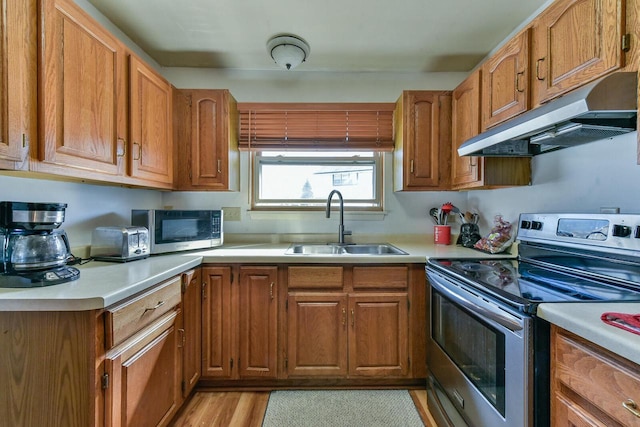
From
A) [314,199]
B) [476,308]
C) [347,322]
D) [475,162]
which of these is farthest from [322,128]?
[476,308]

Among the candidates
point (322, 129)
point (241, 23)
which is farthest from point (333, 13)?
point (322, 129)

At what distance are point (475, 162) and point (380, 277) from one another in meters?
0.95

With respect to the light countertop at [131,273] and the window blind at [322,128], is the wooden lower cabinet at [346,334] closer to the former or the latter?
the light countertop at [131,273]

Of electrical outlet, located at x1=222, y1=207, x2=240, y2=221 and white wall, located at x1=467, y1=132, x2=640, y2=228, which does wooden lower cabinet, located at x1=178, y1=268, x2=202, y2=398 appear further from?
white wall, located at x1=467, y1=132, x2=640, y2=228

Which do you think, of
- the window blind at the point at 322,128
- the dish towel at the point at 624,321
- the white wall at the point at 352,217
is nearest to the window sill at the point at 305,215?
the white wall at the point at 352,217

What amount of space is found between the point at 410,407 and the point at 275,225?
156cm

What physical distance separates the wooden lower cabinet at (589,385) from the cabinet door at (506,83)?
1117 millimetres

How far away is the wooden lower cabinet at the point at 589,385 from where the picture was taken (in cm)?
62

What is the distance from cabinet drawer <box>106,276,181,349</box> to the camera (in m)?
0.98

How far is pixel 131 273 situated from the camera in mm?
1256

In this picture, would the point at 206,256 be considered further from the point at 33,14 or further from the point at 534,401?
the point at 534,401

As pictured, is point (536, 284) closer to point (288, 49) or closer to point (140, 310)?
point (140, 310)

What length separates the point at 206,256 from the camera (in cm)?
171

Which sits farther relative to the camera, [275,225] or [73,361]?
[275,225]
